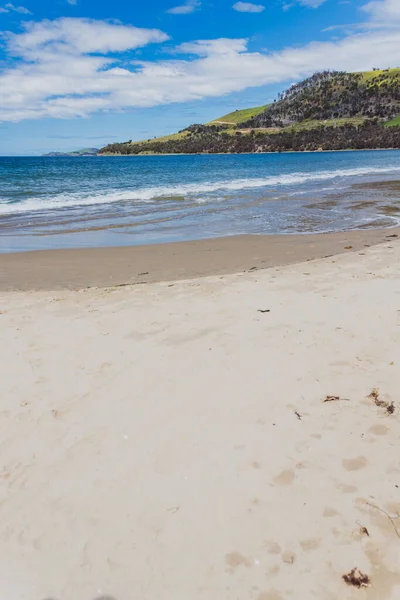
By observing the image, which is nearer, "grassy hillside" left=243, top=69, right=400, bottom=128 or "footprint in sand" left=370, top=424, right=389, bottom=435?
"footprint in sand" left=370, top=424, right=389, bottom=435

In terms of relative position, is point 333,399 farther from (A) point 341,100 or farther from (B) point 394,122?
(A) point 341,100

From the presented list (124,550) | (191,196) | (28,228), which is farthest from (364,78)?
(124,550)

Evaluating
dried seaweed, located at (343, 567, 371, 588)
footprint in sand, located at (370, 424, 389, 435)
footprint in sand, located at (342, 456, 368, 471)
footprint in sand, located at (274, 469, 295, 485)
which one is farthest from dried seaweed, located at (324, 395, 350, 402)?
dried seaweed, located at (343, 567, 371, 588)

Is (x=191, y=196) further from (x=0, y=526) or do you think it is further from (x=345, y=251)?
(x=0, y=526)

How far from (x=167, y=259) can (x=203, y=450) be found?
8.10 meters

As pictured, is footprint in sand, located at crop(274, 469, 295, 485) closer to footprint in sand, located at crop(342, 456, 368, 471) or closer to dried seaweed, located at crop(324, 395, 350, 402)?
footprint in sand, located at crop(342, 456, 368, 471)

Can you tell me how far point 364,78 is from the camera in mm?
175125

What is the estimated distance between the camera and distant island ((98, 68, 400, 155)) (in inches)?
5027

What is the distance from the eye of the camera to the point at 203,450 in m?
3.85

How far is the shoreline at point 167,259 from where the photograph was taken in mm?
10000

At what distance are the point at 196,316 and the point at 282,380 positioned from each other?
7.43 ft

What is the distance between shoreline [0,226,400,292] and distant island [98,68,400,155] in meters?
119

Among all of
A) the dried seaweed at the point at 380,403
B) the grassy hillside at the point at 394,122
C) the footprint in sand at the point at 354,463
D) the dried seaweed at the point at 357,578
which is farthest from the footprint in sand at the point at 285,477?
the grassy hillside at the point at 394,122

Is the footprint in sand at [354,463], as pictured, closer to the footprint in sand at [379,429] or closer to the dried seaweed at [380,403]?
the footprint in sand at [379,429]
